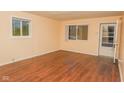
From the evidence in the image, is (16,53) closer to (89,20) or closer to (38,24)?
(38,24)

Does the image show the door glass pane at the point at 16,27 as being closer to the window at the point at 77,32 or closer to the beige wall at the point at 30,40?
the beige wall at the point at 30,40

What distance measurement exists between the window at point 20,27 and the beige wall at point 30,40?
0.22 meters

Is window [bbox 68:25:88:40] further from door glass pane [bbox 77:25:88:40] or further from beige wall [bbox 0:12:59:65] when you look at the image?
beige wall [bbox 0:12:59:65]

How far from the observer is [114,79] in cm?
321

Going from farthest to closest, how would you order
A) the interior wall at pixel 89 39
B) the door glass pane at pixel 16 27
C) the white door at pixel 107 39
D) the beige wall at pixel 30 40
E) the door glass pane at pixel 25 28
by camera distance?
1. the interior wall at pixel 89 39
2. the white door at pixel 107 39
3. the door glass pane at pixel 25 28
4. the door glass pane at pixel 16 27
5. the beige wall at pixel 30 40

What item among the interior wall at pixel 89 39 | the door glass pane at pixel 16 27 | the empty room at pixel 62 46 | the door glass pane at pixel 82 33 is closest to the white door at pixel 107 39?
the empty room at pixel 62 46

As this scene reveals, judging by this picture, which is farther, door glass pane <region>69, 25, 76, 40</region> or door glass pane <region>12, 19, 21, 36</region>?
door glass pane <region>69, 25, 76, 40</region>

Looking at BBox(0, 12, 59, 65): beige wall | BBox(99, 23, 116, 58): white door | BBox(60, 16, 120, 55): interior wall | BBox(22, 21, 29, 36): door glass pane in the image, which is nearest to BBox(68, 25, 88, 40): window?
BBox(60, 16, 120, 55): interior wall

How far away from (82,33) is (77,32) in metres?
0.35

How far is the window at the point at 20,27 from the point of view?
15.8 feet

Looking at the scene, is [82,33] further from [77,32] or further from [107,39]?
[107,39]

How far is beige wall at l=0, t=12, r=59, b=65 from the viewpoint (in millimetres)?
4248

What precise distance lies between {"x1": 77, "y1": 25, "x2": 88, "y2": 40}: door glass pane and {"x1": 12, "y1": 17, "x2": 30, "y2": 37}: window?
10.4 ft
